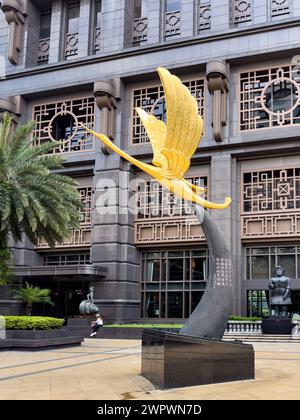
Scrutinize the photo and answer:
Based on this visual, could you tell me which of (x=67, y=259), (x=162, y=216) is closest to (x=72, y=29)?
(x=162, y=216)

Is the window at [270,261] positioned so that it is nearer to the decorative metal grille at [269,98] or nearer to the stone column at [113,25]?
the decorative metal grille at [269,98]

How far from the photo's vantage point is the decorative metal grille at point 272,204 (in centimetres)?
2927

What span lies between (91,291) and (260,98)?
48.2 feet

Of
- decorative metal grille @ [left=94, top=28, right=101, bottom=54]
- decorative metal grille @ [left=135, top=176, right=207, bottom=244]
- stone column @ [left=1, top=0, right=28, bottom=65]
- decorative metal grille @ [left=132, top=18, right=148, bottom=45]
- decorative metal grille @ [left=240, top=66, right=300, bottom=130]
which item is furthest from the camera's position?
stone column @ [left=1, top=0, right=28, bottom=65]

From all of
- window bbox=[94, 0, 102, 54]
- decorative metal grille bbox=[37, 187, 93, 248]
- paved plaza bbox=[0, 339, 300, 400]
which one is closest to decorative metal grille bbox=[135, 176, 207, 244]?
decorative metal grille bbox=[37, 187, 93, 248]

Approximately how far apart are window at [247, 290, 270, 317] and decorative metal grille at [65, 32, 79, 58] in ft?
65.0

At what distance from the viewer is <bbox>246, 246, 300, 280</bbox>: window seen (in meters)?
29.4

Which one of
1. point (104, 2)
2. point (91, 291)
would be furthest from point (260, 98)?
point (91, 291)

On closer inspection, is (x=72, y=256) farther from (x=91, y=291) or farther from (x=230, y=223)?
(x=230, y=223)

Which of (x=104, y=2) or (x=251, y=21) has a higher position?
(x=104, y=2)

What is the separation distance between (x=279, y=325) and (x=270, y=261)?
17.4ft

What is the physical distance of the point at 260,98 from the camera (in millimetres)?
30453

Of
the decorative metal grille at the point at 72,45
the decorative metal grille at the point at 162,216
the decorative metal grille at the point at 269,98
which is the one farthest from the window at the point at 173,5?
the decorative metal grille at the point at 162,216

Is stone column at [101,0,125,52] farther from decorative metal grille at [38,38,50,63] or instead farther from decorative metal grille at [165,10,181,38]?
decorative metal grille at [38,38,50,63]
